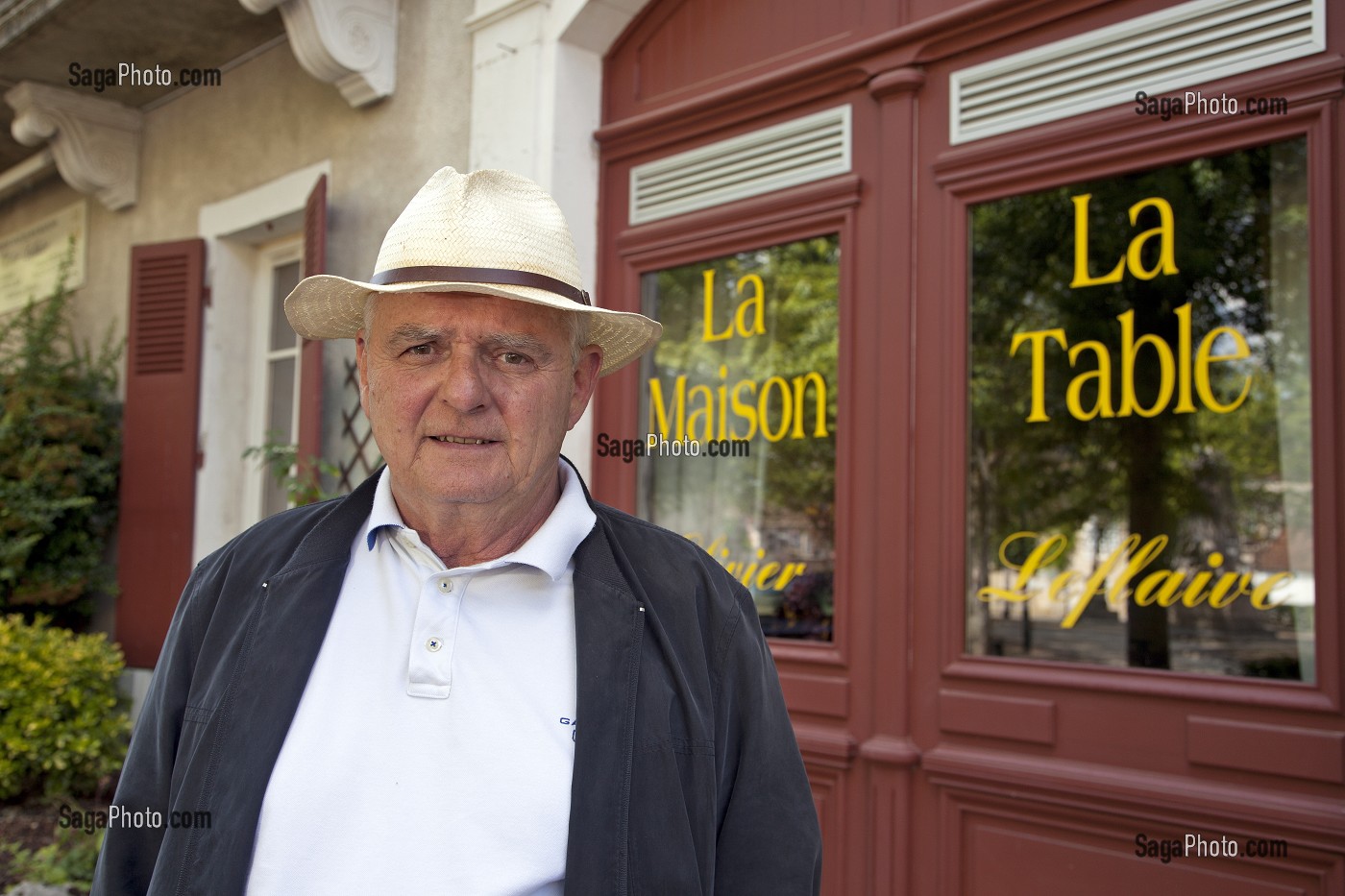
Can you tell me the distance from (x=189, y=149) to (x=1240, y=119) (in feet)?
18.0

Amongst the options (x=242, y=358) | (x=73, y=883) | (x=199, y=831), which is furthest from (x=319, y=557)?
(x=242, y=358)

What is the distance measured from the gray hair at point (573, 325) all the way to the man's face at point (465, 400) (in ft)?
0.14

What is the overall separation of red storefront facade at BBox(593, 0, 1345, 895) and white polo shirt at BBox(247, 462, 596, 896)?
6.15ft

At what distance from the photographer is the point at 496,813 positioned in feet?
4.59

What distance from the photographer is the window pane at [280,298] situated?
5.84 m

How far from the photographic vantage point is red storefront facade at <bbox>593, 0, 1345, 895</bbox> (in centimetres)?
Answer: 263

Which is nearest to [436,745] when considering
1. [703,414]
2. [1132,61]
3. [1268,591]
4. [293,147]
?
[1268,591]

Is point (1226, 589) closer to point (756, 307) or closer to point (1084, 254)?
point (1084, 254)

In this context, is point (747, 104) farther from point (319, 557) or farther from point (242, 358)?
point (242, 358)

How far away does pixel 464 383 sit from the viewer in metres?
1.58

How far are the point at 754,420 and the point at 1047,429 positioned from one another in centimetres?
103

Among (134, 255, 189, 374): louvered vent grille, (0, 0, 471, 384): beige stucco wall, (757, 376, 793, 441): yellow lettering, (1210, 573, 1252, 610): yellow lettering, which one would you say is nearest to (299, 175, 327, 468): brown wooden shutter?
(0, 0, 471, 384): beige stucco wall

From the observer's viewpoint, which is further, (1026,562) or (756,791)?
(1026,562)

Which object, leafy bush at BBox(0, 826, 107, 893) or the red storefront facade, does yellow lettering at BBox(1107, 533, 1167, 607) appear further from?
leafy bush at BBox(0, 826, 107, 893)
